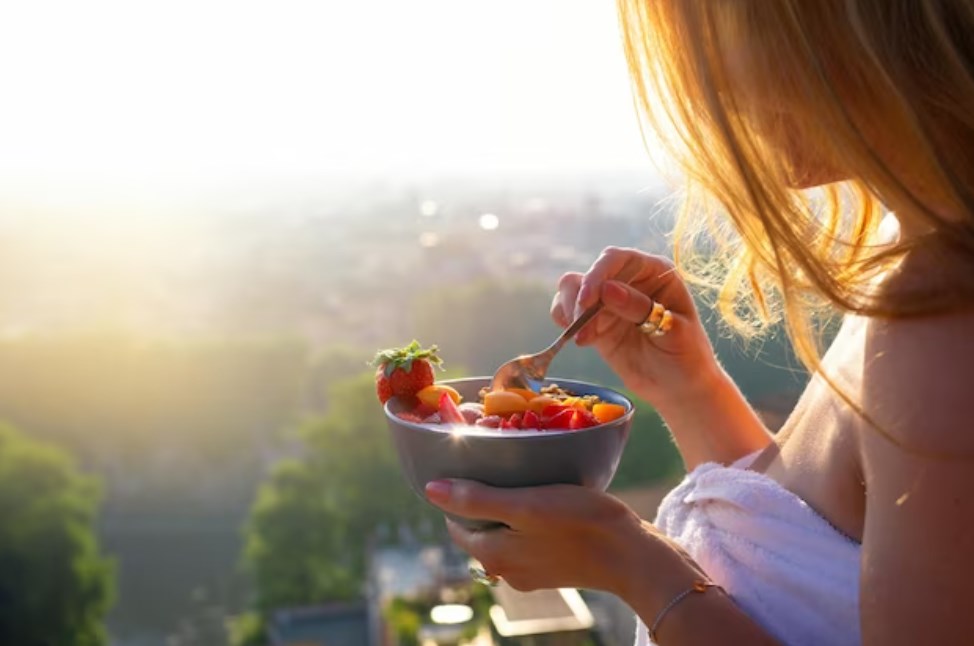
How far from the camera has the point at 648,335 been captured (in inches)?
35.8

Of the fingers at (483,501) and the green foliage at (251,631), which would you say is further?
the green foliage at (251,631)

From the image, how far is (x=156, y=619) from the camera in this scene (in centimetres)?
1068

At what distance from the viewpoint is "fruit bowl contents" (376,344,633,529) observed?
66 cm

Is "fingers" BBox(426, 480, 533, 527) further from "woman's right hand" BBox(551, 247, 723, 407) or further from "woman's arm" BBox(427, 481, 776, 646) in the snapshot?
"woman's right hand" BBox(551, 247, 723, 407)

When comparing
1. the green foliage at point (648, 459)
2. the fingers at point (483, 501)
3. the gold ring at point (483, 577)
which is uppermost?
the fingers at point (483, 501)

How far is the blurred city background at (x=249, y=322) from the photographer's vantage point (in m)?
8.09

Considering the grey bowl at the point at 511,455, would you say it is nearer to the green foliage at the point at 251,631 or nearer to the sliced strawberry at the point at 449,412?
the sliced strawberry at the point at 449,412

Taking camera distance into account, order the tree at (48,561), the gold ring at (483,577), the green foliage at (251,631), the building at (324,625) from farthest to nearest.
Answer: the green foliage at (251,631) < the building at (324,625) < the tree at (48,561) < the gold ring at (483,577)

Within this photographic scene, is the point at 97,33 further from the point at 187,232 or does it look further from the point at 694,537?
the point at 694,537

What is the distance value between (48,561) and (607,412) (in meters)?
8.26

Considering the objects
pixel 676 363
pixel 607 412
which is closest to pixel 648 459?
pixel 676 363

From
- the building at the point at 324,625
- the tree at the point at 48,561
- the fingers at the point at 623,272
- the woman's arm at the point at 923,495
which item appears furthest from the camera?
the building at the point at 324,625

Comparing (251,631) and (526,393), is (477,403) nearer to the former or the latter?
(526,393)

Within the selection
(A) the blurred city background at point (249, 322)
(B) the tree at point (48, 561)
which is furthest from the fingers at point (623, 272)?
(B) the tree at point (48, 561)
